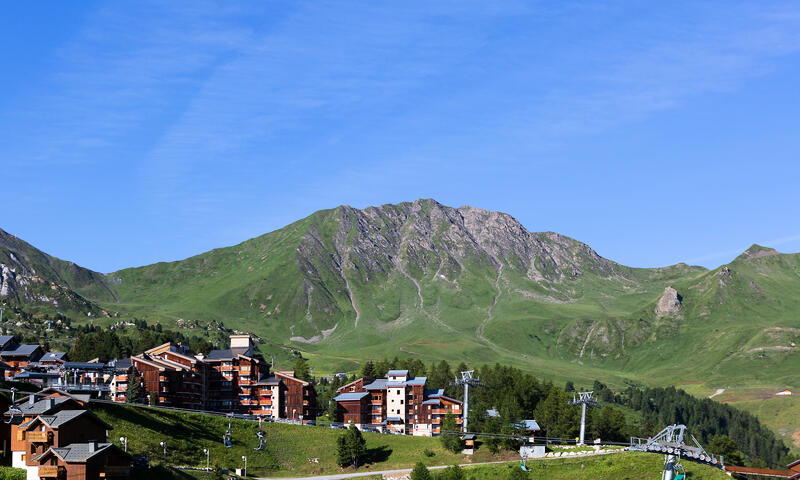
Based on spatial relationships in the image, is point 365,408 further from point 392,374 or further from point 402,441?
point 402,441

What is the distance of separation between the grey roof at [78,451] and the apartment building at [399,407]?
91732 mm

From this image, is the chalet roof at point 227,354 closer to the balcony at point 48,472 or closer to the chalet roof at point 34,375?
the chalet roof at point 34,375

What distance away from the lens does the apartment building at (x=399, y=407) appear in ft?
577

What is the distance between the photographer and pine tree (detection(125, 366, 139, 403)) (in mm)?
146100

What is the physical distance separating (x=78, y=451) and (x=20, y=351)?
3891 inches

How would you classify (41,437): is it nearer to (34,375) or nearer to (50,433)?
(50,433)

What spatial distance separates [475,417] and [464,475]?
35.8 m

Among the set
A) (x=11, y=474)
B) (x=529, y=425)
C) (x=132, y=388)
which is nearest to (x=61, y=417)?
(x=11, y=474)

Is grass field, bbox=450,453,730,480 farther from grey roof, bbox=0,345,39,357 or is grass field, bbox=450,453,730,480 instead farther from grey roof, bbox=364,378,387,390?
grey roof, bbox=0,345,39,357

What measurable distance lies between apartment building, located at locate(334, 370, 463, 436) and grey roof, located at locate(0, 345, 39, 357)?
67.5m

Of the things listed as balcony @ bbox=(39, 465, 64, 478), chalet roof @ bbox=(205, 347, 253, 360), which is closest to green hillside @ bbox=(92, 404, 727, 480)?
balcony @ bbox=(39, 465, 64, 478)

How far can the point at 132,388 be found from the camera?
5782 inches

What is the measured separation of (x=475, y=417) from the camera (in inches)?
6294

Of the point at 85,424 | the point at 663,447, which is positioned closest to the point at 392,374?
the point at 663,447
